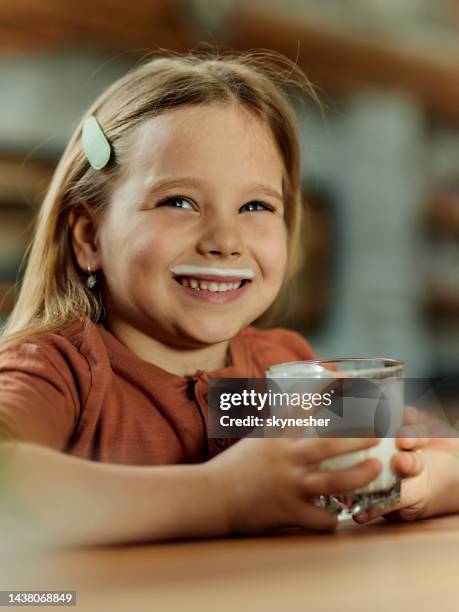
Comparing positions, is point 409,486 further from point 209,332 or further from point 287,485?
point 209,332

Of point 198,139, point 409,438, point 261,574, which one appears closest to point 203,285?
point 198,139

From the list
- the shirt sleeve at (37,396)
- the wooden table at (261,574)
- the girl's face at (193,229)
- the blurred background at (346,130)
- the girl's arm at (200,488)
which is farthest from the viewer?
the blurred background at (346,130)

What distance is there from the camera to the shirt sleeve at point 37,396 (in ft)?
1.68

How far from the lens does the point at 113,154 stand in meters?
0.70

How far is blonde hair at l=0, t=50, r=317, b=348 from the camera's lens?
69 cm

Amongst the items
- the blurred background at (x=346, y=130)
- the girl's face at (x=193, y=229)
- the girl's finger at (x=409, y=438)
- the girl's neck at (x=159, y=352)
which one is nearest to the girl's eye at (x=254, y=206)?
the girl's face at (x=193, y=229)

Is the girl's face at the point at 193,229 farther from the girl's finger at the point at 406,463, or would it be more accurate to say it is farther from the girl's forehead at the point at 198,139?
the girl's finger at the point at 406,463

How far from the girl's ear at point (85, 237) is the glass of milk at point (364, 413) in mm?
297

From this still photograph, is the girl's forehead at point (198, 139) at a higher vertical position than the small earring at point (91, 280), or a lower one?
higher

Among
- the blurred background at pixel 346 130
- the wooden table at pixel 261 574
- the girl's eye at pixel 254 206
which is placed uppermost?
the blurred background at pixel 346 130

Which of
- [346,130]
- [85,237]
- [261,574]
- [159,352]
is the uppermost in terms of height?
[346,130]

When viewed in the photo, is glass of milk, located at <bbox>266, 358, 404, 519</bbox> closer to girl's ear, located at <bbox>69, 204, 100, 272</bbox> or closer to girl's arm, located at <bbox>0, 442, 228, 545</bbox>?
girl's arm, located at <bbox>0, 442, 228, 545</bbox>

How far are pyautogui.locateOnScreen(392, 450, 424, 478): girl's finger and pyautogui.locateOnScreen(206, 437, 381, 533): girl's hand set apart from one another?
0.03 meters

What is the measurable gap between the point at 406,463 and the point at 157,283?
257 mm
